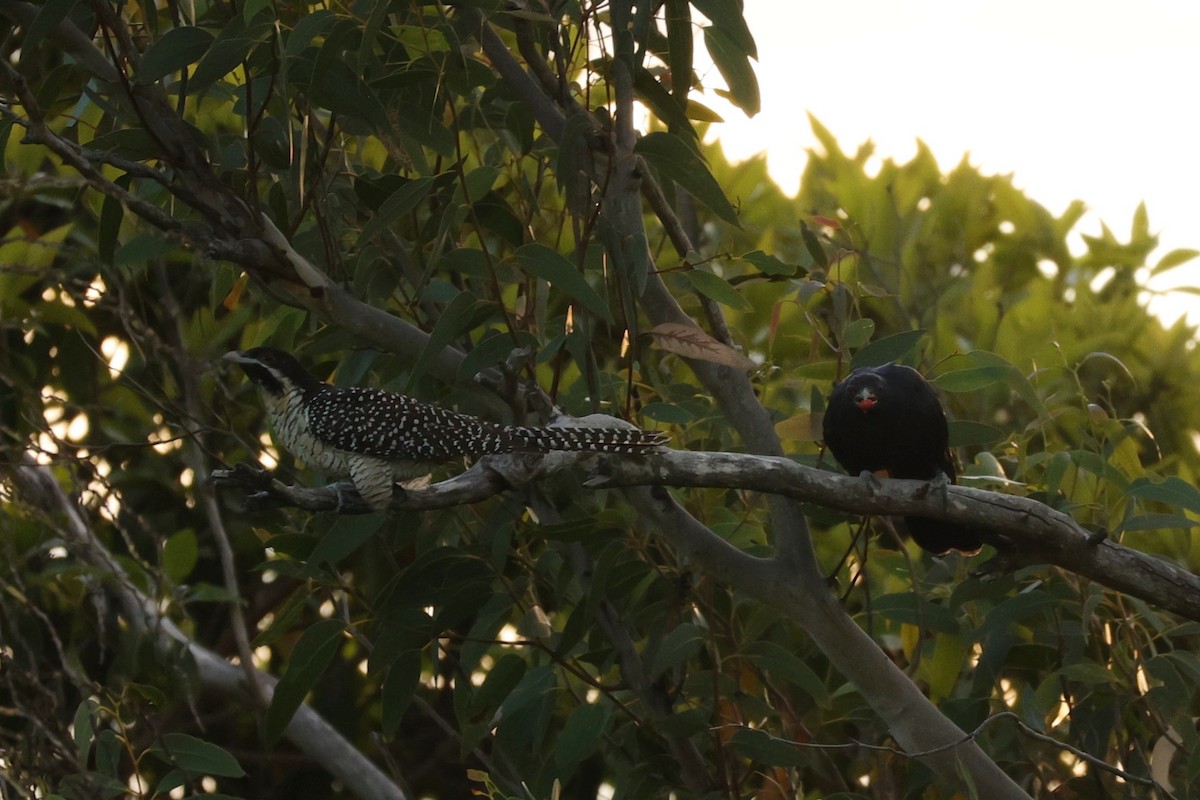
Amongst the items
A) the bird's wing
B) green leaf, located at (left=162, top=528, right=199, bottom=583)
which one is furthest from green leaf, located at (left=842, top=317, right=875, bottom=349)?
green leaf, located at (left=162, top=528, right=199, bottom=583)

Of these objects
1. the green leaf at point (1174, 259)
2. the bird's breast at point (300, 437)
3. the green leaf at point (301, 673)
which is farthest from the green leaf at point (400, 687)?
the green leaf at point (1174, 259)

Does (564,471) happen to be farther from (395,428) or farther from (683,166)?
(683,166)

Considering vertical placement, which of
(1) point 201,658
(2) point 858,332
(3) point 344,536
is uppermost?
(2) point 858,332

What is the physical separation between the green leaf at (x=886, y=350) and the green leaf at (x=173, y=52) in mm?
1309

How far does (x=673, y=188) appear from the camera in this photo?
2.99 m

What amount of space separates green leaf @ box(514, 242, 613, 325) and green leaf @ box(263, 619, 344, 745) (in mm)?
878

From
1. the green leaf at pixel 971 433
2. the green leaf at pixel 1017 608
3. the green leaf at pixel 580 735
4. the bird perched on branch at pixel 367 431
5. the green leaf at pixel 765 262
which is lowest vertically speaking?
the green leaf at pixel 580 735

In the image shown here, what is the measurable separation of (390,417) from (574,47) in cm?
80

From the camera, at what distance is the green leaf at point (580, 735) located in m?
2.73

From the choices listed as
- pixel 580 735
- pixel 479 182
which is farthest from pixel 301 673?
pixel 479 182

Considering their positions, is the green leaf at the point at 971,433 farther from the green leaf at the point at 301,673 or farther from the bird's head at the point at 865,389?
the green leaf at the point at 301,673

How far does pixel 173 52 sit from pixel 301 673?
120 centimetres

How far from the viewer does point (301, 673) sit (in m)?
2.84

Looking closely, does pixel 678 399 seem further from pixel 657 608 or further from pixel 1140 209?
pixel 1140 209
